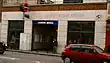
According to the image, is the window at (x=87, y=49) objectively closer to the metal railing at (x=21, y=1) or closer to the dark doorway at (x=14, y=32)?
the metal railing at (x=21, y=1)

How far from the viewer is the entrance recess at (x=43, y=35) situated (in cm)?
3756

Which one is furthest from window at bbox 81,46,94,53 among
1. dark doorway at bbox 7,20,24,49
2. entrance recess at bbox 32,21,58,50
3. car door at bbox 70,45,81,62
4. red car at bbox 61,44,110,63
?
dark doorway at bbox 7,20,24,49

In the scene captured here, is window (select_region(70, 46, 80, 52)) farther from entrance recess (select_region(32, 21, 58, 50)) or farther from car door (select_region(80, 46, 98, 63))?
entrance recess (select_region(32, 21, 58, 50))

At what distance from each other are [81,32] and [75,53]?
12.3 meters

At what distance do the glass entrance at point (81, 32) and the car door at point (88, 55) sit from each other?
39.0ft

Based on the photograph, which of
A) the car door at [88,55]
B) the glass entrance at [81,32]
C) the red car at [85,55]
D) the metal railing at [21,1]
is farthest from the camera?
the metal railing at [21,1]

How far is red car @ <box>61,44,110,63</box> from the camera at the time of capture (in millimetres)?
20391

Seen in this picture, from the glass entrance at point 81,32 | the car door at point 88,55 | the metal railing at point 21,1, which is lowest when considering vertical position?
the car door at point 88,55

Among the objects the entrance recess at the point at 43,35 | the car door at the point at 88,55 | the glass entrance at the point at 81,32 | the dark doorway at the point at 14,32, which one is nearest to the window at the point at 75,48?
the car door at the point at 88,55

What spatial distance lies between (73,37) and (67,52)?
1228cm

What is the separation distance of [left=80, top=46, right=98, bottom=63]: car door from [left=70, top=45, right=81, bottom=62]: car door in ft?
0.99

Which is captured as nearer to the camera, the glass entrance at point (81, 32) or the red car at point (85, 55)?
the red car at point (85, 55)

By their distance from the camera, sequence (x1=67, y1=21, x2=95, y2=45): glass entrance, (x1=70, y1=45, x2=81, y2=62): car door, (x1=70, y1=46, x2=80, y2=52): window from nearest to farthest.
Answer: (x1=70, y1=45, x2=81, y2=62): car door
(x1=70, y1=46, x2=80, y2=52): window
(x1=67, y1=21, x2=95, y2=45): glass entrance

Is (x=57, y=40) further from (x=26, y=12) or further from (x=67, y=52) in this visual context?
(x=67, y=52)
